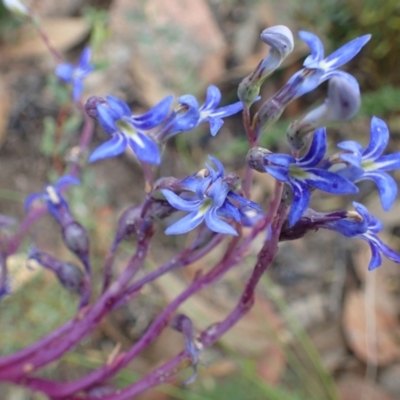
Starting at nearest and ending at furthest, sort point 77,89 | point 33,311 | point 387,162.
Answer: point 387,162 → point 77,89 → point 33,311

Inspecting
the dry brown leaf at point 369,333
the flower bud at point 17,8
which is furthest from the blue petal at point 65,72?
the dry brown leaf at point 369,333

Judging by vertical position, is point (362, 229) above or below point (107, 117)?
below

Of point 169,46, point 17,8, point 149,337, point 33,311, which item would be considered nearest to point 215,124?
point 149,337

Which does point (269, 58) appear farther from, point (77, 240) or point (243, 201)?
point (77, 240)

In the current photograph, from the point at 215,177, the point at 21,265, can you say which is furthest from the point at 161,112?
the point at 21,265

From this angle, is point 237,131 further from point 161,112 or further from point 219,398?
point 161,112

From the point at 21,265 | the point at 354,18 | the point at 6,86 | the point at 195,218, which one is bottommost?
the point at 354,18

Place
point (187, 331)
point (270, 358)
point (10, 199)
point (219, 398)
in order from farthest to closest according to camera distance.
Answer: point (10, 199)
point (270, 358)
point (219, 398)
point (187, 331)
